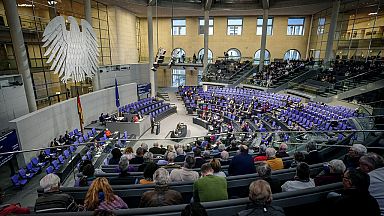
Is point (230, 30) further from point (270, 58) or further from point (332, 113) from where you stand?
point (332, 113)

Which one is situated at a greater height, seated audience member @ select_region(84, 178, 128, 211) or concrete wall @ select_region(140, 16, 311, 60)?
concrete wall @ select_region(140, 16, 311, 60)

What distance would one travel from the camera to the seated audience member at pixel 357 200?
1891 millimetres

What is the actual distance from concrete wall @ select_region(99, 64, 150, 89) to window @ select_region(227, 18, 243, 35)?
11693 millimetres

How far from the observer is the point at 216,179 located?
263 centimetres

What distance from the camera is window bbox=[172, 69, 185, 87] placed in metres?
30.1

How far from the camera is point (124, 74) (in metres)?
21.5

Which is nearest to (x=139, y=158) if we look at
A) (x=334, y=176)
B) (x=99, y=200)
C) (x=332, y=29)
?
(x=99, y=200)

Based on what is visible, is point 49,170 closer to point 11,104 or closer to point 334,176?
point 11,104

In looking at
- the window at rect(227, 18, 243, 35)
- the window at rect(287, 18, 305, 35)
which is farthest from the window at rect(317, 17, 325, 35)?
the window at rect(227, 18, 243, 35)

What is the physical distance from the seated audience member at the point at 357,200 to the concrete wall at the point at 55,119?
11541mm

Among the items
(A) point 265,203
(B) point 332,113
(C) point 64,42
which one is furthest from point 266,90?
(A) point 265,203

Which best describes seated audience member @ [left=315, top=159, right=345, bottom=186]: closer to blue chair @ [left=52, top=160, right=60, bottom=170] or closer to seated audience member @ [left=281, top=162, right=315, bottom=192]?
seated audience member @ [left=281, top=162, right=315, bottom=192]

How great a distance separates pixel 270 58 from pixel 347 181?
93.0 ft

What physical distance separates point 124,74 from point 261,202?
21.3 metres
